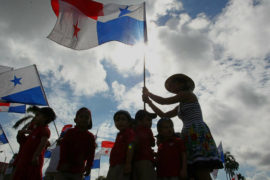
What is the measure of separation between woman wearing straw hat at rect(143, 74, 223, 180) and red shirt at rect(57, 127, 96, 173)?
138 centimetres

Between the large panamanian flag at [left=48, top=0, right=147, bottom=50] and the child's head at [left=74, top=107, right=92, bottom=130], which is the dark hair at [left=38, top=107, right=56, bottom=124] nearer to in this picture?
the child's head at [left=74, top=107, right=92, bottom=130]

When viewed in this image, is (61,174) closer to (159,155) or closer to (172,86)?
(159,155)

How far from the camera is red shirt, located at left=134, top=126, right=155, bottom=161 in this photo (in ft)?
9.05

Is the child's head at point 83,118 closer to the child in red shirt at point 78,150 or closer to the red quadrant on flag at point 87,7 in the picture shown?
the child in red shirt at point 78,150

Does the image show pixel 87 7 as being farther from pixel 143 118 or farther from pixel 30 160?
pixel 30 160

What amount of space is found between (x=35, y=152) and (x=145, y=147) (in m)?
1.84

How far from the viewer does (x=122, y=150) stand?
110 inches

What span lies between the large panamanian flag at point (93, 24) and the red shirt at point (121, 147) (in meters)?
2.42

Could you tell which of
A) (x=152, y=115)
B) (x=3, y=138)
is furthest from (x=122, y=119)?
(x=3, y=138)

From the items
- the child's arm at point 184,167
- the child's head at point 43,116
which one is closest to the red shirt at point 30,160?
the child's head at point 43,116

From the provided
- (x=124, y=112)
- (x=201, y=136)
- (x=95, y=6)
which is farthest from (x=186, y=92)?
(x=95, y=6)

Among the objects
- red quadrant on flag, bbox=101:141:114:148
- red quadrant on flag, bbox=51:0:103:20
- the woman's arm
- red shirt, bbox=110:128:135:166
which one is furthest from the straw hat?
red quadrant on flag, bbox=101:141:114:148

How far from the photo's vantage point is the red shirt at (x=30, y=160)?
304 cm

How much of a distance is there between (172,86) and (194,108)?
56cm
